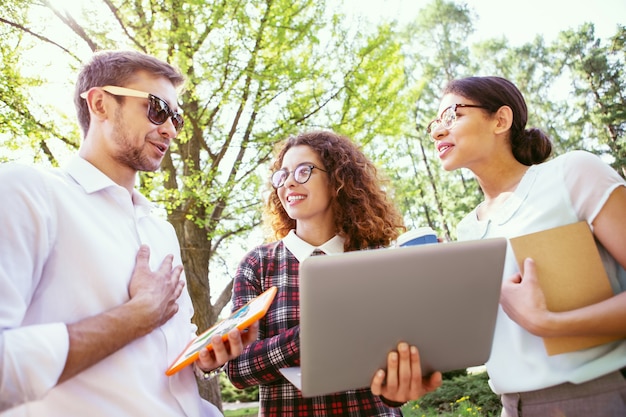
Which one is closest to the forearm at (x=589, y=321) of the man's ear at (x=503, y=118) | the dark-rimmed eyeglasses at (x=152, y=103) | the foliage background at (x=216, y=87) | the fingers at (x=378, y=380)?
the fingers at (x=378, y=380)

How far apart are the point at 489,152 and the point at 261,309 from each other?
1377mm

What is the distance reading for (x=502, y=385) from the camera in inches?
63.6

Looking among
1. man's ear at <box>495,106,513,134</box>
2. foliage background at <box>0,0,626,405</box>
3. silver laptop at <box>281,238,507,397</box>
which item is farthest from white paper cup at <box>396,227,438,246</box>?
foliage background at <box>0,0,626,405</box>

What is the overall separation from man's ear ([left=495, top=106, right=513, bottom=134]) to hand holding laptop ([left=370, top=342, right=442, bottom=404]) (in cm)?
123

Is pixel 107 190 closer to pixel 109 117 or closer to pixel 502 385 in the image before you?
pixel 109 117

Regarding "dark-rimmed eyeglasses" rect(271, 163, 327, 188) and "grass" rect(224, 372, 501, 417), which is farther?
"grass" rect(224, 372, 501, 417)

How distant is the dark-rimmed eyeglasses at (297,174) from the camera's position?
7.49ft

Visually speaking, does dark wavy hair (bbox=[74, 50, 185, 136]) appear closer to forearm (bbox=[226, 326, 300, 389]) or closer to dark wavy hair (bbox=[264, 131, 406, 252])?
dark wavy hair (bbox=[264, 131, 406, 252])

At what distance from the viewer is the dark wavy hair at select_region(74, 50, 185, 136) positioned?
196 cm

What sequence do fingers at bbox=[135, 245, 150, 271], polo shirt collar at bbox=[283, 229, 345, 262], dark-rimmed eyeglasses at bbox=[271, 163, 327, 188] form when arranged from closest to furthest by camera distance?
fingers at bbox=[135, 245, 150, 271]
polo shirt collar at bbox=[283, 229, 345, 262]
dark-rimmed eyeglasses at bbox=[271, 163, 327, 188]

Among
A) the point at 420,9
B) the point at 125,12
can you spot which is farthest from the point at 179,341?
the point at 420,9

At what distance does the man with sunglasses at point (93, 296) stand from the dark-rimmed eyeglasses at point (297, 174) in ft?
2.36

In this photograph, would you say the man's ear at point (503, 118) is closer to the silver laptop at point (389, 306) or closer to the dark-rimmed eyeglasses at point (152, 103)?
the silver laptop at point (389, 306)

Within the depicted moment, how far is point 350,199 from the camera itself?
2414mm
